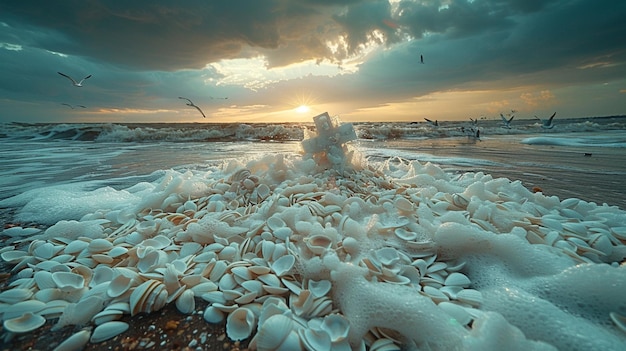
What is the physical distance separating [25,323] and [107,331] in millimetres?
380

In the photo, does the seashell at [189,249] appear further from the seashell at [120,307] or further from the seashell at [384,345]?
the seashell at [384,345]

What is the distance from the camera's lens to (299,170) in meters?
3.00

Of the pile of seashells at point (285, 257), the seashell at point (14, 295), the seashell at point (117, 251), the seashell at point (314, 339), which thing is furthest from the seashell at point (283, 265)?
the seashell at point (14, 295)

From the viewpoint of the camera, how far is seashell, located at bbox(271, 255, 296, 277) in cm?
146

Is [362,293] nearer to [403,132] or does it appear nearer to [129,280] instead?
[129,280]

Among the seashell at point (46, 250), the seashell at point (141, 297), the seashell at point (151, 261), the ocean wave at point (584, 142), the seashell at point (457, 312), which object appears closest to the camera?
the seashell at point (457, 312)

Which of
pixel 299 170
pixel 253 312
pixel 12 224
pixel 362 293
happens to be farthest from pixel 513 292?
pixel 12 224

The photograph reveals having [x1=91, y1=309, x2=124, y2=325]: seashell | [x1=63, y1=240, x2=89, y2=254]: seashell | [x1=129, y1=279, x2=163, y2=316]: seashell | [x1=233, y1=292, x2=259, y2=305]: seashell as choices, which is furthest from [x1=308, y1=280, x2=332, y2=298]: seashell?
[x1=63, y1=240, x2=89, y2=254]: seashell

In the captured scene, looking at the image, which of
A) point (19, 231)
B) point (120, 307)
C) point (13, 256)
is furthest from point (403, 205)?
point (19, 231)

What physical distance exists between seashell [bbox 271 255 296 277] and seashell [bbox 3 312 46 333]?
103 centimetres

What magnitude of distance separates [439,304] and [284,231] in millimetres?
987

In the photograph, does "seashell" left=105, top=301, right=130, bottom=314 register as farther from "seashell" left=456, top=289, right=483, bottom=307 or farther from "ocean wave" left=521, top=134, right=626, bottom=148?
"ocean wave" left=521, top=134, right=626, bottom=148

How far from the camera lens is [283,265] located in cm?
151

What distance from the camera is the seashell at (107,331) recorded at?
1134 millimetres
